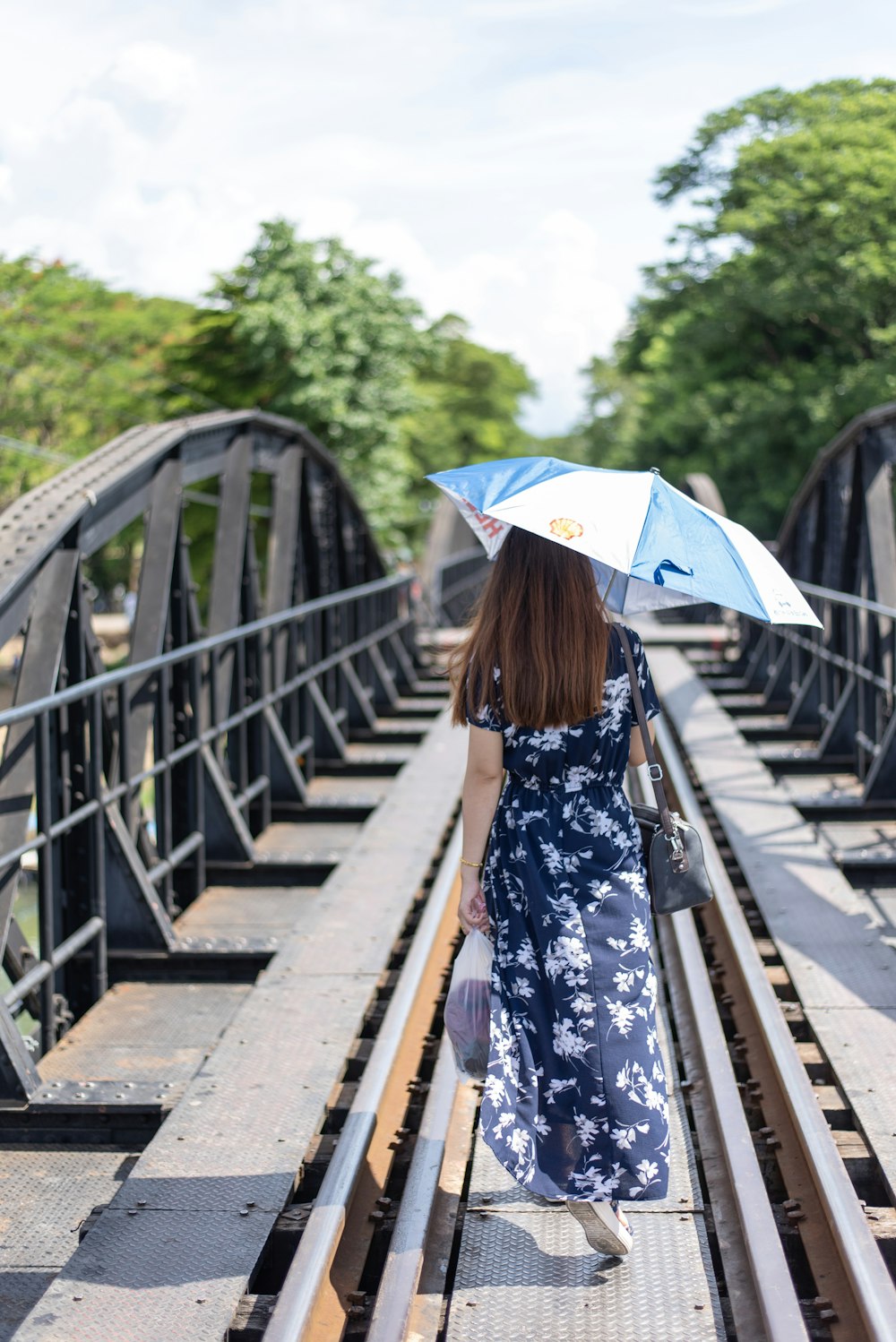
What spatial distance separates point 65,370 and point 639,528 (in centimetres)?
3480

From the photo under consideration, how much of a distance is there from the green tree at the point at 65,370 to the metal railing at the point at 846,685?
2156cm

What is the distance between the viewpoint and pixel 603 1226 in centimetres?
331

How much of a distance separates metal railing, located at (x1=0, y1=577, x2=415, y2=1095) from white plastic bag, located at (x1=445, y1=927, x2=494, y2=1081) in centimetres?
155

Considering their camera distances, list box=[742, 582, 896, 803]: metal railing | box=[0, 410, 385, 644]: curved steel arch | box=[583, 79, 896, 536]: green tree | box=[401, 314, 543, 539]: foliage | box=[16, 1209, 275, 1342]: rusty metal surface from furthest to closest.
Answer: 1. box=[401, 314, 543, 539]: foliage
2. box=[583, 79, 896, 536]: green tree
3. box=[742, 582, 896, 803]: metal railing
4. box=[0, 410, 385, 644]: curved steel arch
5. box=[16, 1209, 275, 1342]: rusty metal surface

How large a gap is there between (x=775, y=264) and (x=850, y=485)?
2083 cm

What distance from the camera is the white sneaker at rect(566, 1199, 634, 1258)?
3287 millimetres

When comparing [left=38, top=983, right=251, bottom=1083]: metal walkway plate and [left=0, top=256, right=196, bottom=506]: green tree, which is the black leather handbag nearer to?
[left=38, top=983, right=251, bottom=1083]: metal walkway plate

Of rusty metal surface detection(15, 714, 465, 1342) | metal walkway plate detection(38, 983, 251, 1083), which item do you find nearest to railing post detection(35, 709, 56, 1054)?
metal walkway plate detection(38, 983, 251, 1083)

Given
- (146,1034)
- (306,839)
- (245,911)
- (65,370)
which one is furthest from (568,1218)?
(65,370)

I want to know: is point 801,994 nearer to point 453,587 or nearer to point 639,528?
point 639,528

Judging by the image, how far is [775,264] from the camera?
29.2m

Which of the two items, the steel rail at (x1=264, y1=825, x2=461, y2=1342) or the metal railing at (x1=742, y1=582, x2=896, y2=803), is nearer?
the steel rail at (x1=264, y1=825, x2=461, y2=1342)

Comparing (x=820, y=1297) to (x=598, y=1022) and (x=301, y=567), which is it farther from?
(x=301, y=567)

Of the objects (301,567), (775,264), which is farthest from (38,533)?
(775,264)
